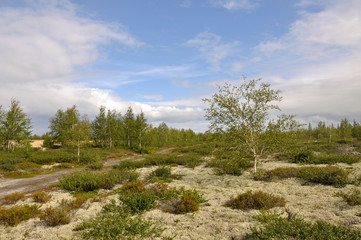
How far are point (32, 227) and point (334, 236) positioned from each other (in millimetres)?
10031

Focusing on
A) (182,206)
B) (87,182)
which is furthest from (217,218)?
(87,182)

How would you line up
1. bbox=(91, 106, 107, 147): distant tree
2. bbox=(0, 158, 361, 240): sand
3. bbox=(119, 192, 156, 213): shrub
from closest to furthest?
bbox=(0, 158, 361, 240): sand → bbox=(119, 192, 156, 213): shrub → bbox=(91, 106, 107, 147): distant tree

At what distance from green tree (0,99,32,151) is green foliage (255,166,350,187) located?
40.7m

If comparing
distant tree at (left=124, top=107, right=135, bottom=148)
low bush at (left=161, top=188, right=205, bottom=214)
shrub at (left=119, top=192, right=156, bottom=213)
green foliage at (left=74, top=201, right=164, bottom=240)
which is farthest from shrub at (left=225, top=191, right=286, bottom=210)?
distant tree at (left=124, top=107, right=135, bottom=148)

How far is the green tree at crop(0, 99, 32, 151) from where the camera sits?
3544 centimetres

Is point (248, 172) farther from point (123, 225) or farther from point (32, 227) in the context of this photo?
point (32, 227)

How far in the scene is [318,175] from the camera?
13023mm

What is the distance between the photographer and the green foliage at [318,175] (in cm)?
1205

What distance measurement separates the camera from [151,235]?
6430 millimetres

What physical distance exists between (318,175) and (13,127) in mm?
44707

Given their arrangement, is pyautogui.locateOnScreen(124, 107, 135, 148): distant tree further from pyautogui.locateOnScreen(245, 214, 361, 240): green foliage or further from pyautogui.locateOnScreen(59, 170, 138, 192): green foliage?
pyautogui.locateOnScreen(245, 214, 361, 240): green foliage

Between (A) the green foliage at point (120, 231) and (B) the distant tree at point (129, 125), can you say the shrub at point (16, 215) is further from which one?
(B) the distant tree at point (129, 125)

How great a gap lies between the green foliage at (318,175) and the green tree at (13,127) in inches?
1604

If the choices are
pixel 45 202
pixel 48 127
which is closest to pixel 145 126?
pixel 48 127
